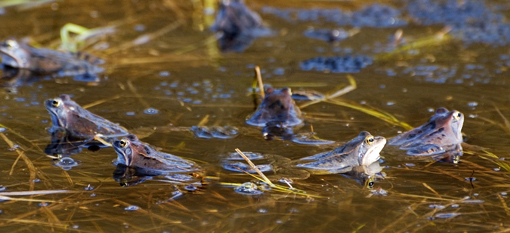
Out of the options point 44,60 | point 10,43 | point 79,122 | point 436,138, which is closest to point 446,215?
point 436,138

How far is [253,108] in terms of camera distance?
4914 mm

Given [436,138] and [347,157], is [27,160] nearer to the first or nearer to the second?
[347,157]

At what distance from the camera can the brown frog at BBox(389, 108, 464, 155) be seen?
3.99 meters

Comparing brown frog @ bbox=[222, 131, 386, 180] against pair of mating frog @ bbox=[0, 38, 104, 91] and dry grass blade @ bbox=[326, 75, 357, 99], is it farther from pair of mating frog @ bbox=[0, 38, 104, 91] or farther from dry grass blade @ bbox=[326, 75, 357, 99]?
pair of mating frog @ bbox=[0, 38, 104, 91]

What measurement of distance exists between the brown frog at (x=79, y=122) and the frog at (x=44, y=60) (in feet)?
5.14

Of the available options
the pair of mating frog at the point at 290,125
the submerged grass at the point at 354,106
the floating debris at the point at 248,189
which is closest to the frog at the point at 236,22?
the submerged grass at the point at 354,106

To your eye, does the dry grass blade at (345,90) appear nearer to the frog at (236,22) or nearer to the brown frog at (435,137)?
the brown frog at (435,137)

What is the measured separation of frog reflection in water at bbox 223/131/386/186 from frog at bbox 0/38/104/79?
2882mm

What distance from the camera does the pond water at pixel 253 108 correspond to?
3.02m

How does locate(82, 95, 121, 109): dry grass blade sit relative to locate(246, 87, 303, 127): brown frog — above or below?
below

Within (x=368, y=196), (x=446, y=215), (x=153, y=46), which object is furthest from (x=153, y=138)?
(x=153, y=46)

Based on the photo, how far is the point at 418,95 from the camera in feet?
16.9

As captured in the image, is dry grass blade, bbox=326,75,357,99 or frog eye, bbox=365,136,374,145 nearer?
frog eye, bbox=365,136,374,145

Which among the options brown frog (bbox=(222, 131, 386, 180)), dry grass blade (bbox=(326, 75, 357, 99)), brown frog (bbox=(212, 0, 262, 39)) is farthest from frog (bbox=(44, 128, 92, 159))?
brown frog (bbox=(212, 0, 262, 39))
